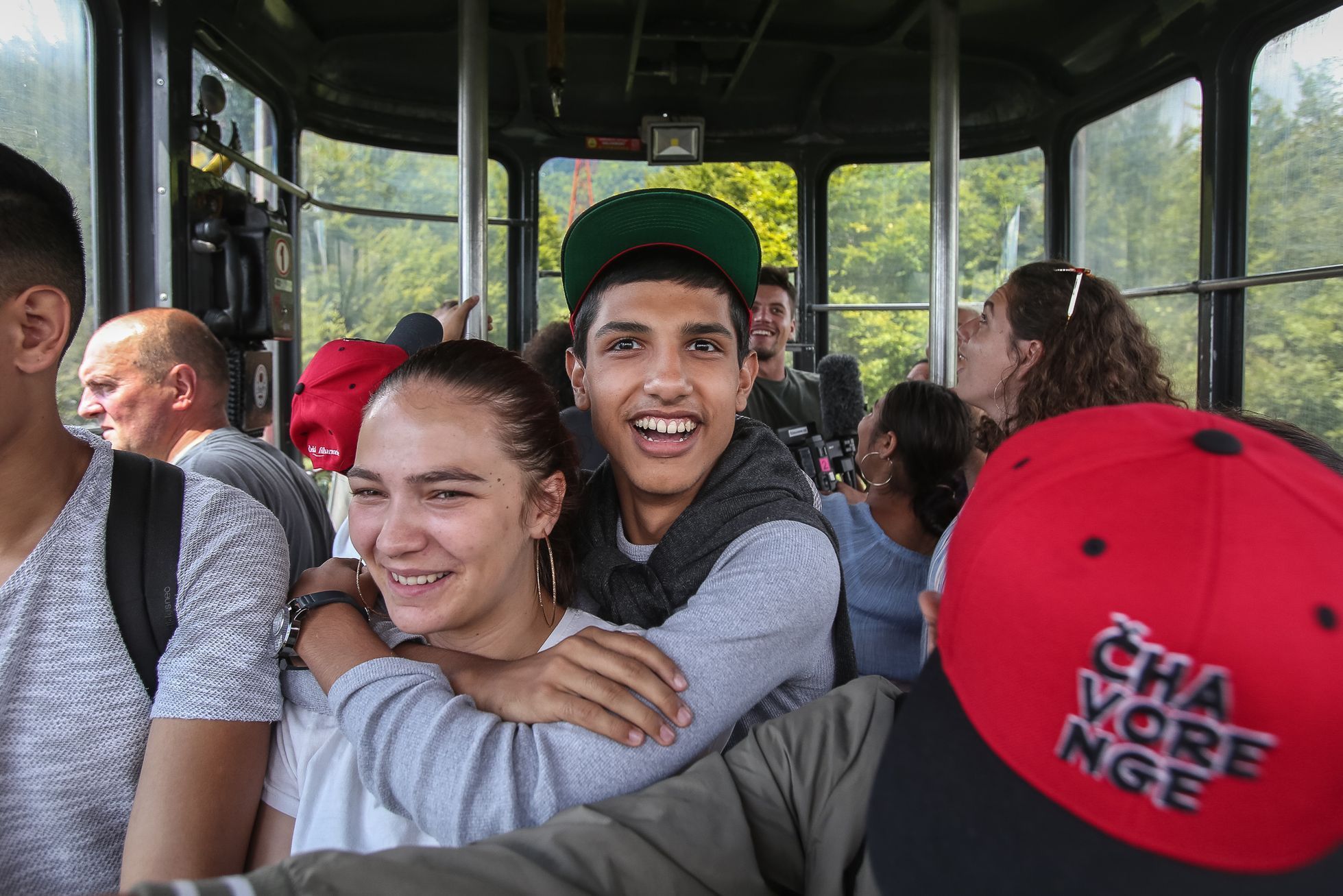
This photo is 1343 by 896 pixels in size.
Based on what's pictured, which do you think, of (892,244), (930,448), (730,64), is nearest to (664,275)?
(930,448)

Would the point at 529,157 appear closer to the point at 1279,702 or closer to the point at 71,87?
the point at 71,87

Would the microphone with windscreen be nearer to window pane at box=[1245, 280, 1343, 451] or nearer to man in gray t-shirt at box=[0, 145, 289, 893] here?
window pane at box=[1245, 280, 1343, 451]

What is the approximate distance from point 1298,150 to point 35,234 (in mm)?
3639

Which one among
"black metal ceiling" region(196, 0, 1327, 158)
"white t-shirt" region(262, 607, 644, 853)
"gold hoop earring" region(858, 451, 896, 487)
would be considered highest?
"black metal ceiling" region(196, 0, 1327, 158)

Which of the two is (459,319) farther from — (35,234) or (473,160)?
(35,234)

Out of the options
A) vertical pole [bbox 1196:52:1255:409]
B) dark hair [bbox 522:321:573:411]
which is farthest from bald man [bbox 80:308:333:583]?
vertical pole [bbox 1196:52:1255:409]

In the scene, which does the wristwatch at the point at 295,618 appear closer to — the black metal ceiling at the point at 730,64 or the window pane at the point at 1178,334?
the black metal ceiling at the point at 730,64

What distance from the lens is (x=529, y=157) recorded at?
5043 mm

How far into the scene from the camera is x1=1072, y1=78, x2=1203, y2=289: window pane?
12.1ft

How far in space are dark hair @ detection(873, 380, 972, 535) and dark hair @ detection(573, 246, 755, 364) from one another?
1.41m

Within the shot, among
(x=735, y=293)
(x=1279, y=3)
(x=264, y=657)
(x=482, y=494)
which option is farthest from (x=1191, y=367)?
(x=264, y=657)

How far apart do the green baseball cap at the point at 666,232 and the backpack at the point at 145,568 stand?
661 mm

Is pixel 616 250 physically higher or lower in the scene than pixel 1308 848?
higher

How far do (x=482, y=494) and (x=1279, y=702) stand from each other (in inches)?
33.2
